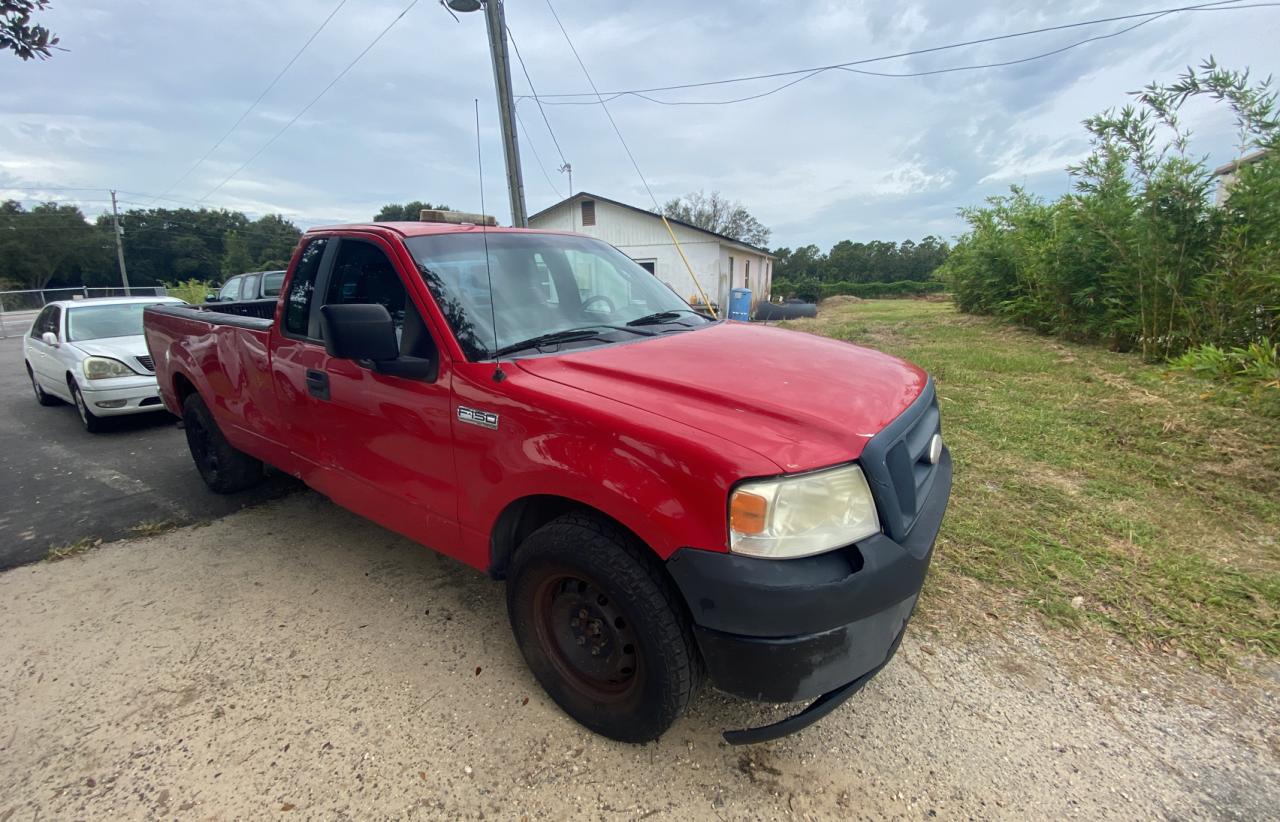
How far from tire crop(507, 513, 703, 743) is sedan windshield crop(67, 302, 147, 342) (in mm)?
7574

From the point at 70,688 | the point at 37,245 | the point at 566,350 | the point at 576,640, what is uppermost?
the point at 37,245

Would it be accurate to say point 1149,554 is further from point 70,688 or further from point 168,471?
point 168,471

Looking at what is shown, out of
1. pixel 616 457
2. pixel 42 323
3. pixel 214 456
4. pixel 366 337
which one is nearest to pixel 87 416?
pixel 42 323

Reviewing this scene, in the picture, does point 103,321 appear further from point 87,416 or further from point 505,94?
point 505,94

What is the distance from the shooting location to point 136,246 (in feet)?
202

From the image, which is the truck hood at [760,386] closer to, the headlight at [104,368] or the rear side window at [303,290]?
the rear side window at [303,290]

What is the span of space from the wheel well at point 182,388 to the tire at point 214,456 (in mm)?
47

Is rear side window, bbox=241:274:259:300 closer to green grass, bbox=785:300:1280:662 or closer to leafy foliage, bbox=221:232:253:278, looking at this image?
green grass, bbox=785:300:1280:662

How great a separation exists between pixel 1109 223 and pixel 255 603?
10.9m

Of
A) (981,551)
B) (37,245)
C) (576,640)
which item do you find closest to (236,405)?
(576,640)

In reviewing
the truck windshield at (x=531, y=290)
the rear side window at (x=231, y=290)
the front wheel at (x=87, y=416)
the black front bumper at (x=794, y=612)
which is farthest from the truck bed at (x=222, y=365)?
the rear side window at (x=231, y=290)

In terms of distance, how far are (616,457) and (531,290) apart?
3.99 feet

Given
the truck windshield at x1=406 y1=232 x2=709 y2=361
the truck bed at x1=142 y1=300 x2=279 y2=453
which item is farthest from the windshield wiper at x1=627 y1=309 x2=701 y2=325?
the truck bed at x1=142 y1=300 x2=279 y2=453

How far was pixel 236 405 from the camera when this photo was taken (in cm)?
374
